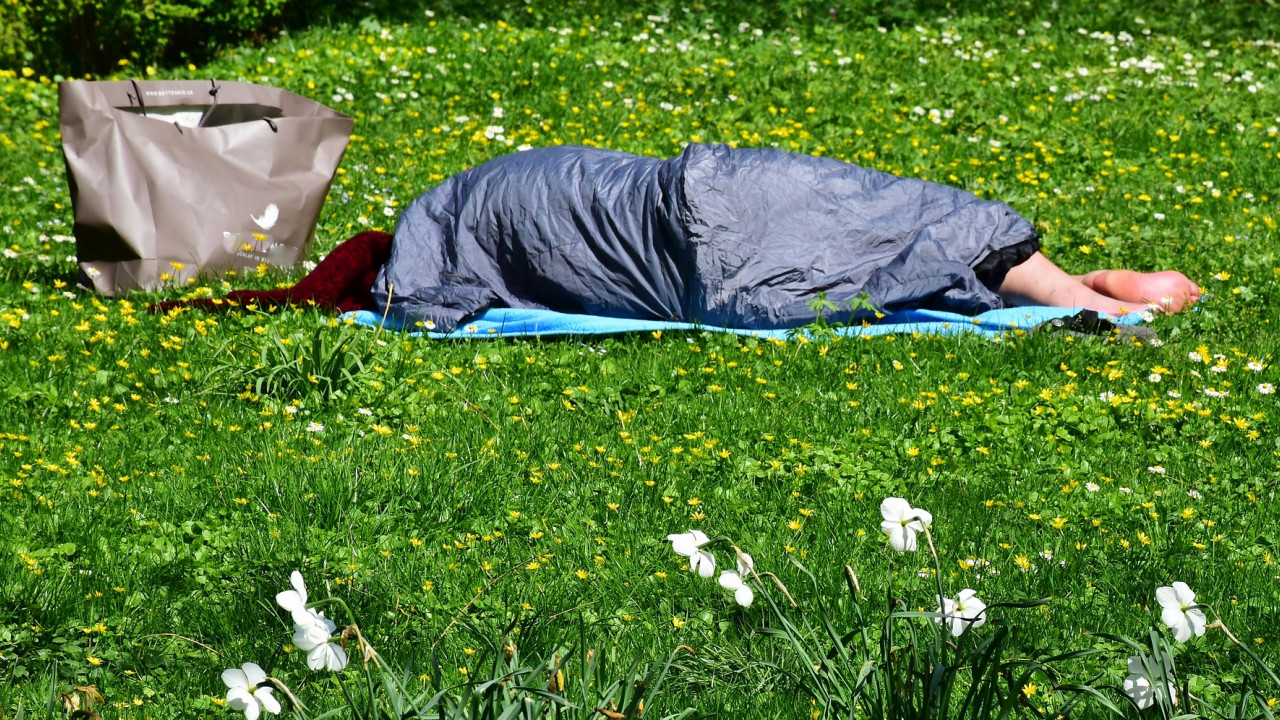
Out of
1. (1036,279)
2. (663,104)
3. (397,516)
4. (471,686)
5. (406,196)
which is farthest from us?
(663,104)

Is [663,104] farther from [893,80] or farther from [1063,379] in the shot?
[1063,379]

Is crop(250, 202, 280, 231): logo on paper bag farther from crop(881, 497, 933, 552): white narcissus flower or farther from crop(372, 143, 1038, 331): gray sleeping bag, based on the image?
crop(881, 497, 933, 552): white narcissus flower

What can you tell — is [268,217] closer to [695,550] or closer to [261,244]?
[261,244]

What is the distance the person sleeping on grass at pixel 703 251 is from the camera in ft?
14.7

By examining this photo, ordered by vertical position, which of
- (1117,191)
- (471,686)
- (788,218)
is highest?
(471,686)

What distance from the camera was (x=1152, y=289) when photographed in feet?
15.4

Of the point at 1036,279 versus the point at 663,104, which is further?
the point at 663,104

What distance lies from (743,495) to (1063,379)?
1.44 metres

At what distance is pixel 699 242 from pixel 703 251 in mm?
38

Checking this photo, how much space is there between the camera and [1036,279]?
481 cm

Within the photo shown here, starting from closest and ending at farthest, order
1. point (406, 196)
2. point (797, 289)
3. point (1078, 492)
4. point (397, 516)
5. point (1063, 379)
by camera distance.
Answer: point (397, 516) < point (1078, 492) < point (1063, 379) < point (797, 289) < point (406, 196)

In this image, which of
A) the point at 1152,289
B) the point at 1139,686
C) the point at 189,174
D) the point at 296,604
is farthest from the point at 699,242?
the point at 296,604

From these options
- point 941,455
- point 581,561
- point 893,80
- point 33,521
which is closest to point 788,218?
point 941,455

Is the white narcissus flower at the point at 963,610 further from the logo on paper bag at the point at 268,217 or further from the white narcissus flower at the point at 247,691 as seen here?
the logo on paper bag at the point at 268,217
